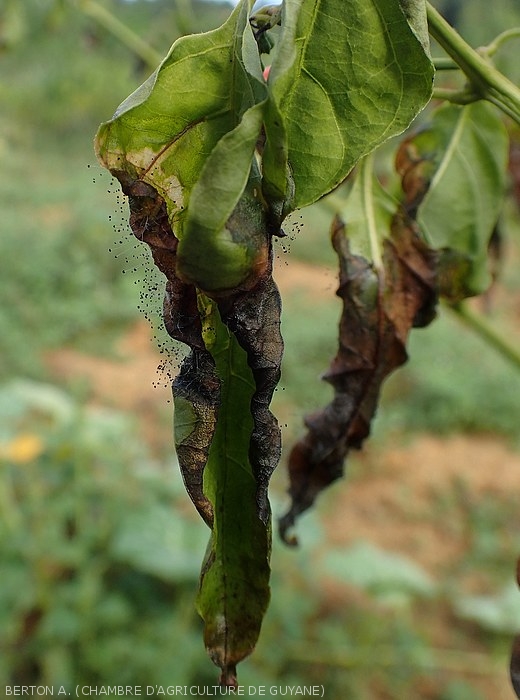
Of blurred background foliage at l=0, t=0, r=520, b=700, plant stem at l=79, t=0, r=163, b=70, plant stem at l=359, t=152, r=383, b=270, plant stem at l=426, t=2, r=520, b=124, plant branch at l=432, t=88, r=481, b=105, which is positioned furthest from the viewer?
blurred background foliage at l=0, t=0, r=520, b=700

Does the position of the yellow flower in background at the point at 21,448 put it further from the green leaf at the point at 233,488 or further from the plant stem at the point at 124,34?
the green leaf at the point at 233,488

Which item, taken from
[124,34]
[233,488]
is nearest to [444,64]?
[233,488]

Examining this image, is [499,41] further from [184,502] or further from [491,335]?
[184,502]

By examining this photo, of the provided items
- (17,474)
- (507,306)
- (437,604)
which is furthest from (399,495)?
(507,306)

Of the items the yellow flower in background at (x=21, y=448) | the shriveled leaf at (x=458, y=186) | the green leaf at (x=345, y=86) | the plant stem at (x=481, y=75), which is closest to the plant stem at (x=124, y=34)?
the shriveled leaf at (x=458, y=186)

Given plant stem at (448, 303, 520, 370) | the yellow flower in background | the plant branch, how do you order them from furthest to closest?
1. the yellow flower in background
2. plant stem at (448, 303, 520, 370)
3. the plant branch

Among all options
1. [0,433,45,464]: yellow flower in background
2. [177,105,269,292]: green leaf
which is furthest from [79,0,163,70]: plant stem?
[0,433,45,464]: yellow flower in background

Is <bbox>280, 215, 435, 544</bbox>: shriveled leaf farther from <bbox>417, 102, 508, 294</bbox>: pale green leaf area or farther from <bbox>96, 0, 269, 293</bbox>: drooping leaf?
<bbox>96, 0, 269, 293</bbox>: drooping leaf
